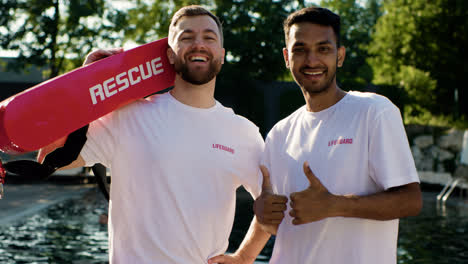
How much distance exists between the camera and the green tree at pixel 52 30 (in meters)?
23.9

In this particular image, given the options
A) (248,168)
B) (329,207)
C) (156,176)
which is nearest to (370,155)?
(329,207)

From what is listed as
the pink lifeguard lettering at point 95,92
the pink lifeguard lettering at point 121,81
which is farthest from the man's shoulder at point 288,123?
the pink lifeguard lettering at point 95,92

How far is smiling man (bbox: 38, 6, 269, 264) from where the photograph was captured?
9.07ft

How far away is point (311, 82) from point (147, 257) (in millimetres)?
1237

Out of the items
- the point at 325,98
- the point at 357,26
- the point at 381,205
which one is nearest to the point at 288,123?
the point at 325,98

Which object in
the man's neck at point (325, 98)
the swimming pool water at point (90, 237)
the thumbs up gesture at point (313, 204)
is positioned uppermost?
the man's neck at point (325, 98)

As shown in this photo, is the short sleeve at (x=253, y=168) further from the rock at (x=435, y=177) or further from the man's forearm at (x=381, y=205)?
the rock at (x=435, y=177)

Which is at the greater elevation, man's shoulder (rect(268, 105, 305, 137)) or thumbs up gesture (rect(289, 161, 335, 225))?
man's shoulder (rect(268, 105, 305, 137))

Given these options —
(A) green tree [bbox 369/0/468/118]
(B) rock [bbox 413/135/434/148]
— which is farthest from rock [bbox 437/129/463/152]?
(A) green tree [bbox 369/0/468/118]

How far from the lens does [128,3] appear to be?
28328 mm

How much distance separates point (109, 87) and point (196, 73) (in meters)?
0.52

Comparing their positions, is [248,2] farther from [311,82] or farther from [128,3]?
[311,82]

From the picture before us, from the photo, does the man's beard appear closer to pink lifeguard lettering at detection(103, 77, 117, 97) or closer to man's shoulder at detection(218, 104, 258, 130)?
man's shoulder at detection(218, 104, 258, 130)

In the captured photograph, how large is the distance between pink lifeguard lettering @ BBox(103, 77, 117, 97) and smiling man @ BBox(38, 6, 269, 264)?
12 centimetres
